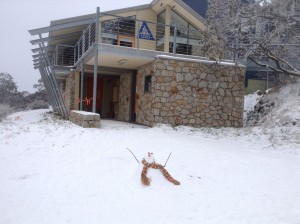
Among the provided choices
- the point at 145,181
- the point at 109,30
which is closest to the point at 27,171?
the point at 145,181

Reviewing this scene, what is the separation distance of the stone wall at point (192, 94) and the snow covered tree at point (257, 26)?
1.14 metres

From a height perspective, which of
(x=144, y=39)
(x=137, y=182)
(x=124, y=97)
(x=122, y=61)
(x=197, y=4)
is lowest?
(x=137, y=182)

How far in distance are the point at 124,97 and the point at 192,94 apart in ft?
15.4

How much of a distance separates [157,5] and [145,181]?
13.3 meters

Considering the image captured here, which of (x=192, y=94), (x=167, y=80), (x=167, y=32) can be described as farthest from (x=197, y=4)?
A: (x=167, y=80)

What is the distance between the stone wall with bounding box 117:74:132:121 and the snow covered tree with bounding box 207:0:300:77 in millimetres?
5139

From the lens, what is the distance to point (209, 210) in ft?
13.8

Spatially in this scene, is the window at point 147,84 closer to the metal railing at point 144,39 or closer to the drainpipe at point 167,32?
the metal railing at point 144,39

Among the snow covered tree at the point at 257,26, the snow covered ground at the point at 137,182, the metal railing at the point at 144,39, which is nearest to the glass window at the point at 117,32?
the metal railing at the point at 144,39

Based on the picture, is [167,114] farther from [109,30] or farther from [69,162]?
[109,30]

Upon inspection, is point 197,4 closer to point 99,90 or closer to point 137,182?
point 99,90

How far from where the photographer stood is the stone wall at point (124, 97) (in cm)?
1419

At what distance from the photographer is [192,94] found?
36.7 ft

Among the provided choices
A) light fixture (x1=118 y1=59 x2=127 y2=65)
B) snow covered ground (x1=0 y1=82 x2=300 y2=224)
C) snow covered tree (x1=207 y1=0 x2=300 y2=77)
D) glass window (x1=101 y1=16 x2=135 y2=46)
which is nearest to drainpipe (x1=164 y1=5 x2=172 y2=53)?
glass window (x1=101 y1=16 x2=135 y2=46)
